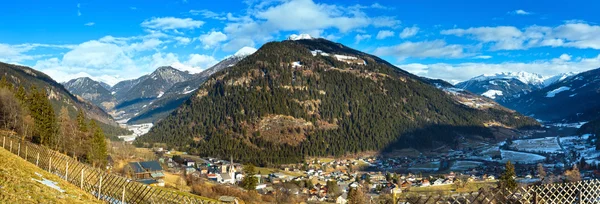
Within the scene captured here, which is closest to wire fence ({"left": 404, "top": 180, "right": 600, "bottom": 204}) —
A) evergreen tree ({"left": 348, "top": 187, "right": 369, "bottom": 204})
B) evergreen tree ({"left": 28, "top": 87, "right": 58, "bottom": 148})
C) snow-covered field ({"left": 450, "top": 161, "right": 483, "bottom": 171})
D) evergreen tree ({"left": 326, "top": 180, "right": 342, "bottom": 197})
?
evergreen tree ({"left": 348, "top": 187, "right": 369, "bottom": 204})

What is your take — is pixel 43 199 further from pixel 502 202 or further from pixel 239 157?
pixel 239 157

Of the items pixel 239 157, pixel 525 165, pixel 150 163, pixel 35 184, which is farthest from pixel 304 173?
pixel 35 184

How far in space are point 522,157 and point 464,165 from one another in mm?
40081

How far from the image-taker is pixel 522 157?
592 ft

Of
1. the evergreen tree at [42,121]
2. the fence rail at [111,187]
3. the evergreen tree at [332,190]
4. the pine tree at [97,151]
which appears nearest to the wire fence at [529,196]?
the fence rail at [111,187]

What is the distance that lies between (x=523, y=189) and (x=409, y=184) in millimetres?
107025

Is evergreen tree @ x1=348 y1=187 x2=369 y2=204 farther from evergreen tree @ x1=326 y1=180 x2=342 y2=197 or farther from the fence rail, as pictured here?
evergreen tree @ x1=326 y1=180 x2=342 y2=197

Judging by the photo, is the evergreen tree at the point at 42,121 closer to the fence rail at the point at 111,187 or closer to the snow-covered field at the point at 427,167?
the fence rail at the point at 111,187

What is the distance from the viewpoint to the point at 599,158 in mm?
166625

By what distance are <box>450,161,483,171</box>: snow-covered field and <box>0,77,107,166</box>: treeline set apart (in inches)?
5293

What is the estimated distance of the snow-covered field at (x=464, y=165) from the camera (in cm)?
15338

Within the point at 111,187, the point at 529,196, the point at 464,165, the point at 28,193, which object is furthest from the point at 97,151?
the point at 464,165

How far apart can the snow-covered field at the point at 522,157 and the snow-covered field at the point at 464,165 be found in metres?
15.1

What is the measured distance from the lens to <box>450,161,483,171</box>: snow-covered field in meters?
153
